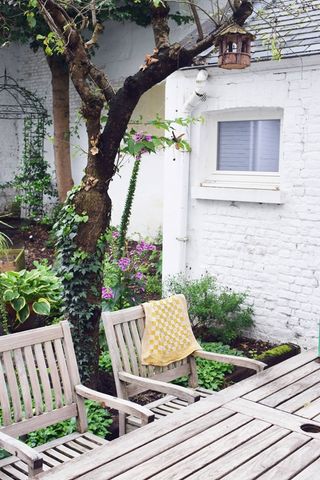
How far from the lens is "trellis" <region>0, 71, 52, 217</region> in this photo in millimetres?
12438

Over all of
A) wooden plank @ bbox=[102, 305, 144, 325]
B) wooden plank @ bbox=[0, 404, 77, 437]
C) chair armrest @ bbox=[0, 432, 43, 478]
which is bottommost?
wooden plank @ bbox=[0, 404, 77, 437]

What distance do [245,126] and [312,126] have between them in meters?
0.95

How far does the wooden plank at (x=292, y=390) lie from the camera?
3314 millimetres

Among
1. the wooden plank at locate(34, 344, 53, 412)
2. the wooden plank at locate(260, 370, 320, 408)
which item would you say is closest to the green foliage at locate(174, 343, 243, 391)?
the wooden plank at locate(260, 370, 320, 408)

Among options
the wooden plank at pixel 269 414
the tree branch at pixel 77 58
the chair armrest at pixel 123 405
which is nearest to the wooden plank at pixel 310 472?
the wooden plank at pixel 269 414

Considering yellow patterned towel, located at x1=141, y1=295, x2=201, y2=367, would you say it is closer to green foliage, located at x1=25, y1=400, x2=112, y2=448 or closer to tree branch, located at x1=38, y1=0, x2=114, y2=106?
green foliage, located at x1=25, y1=400, x2=112, y2=448

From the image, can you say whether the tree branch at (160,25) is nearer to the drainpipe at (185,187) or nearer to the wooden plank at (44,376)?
the drainpipe at (185,187)

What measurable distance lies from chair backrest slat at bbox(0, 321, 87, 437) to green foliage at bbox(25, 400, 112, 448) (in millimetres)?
359

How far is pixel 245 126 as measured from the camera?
666 cm

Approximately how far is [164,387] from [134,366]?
430 millimetres

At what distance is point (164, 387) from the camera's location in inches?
143

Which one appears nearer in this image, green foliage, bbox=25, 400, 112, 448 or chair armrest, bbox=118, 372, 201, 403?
chair armrest, bbox=118, 372, 201, 403

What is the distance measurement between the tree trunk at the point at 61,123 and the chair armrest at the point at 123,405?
27.1ft

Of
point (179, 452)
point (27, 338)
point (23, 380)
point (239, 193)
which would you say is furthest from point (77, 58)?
point (179, 452)
